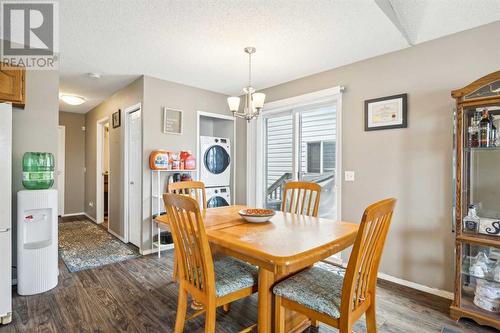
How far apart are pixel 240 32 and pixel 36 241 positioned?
2.80 m

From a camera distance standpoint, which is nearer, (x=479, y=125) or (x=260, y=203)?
(x=479, y=125)

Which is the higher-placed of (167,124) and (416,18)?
(416,18)

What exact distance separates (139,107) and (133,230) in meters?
1.82

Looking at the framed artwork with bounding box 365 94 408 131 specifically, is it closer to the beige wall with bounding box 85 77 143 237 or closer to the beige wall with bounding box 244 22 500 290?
the beige wall with bounding box 244 22 500 290

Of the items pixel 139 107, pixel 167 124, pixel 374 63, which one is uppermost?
pixel 374 63

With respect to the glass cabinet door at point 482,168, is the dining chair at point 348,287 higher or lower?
lower

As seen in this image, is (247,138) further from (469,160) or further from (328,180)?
(469,160)

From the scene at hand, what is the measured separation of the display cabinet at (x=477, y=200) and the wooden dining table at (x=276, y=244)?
1.05 meters

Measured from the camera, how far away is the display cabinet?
6.47 ft

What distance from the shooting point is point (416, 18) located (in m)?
2.19

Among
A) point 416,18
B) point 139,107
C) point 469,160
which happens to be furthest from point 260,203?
point 416,18

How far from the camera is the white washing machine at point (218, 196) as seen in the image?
4.19 meters

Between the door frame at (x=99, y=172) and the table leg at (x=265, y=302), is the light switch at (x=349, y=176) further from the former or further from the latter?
the door frame at (x=99, y=172)

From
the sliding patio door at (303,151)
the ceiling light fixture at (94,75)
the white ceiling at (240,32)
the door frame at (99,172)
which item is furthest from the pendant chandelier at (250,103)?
the door frame at (99,172)
